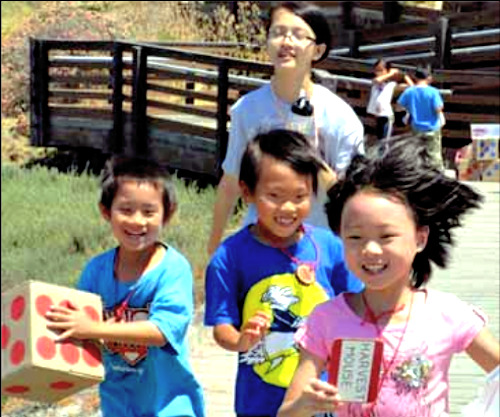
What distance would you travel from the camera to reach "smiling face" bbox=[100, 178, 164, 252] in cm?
393

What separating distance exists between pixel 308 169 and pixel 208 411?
8.82 ft

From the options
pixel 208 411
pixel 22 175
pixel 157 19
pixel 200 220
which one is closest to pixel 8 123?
pixel 157 19

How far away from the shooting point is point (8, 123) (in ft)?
86.5

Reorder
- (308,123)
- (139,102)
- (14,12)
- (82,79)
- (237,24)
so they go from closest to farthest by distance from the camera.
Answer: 1. (308,123)
2. (139,102)
3. (82,79)
4. (237,24)
5. (14,12)

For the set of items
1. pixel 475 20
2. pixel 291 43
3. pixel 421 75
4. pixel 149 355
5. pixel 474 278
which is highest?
pixel 291 43

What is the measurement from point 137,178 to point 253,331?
631 millimetres

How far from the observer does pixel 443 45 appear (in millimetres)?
18797

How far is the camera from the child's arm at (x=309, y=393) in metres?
2.97

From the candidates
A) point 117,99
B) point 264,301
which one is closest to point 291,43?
point 264,301

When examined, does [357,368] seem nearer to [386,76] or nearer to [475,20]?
[386,76]

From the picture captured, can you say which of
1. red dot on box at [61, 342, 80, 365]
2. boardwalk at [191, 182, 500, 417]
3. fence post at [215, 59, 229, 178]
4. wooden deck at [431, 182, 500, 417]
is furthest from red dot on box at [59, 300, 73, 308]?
fence post at [215, 59, 229, 178]

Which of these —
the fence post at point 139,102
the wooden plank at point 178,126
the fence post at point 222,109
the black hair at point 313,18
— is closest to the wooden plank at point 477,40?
the wooden plank at point 178,126

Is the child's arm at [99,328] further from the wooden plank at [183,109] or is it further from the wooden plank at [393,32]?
the wooden plank at [393,32]

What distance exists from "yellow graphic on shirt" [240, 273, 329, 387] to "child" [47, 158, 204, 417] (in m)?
0.22
